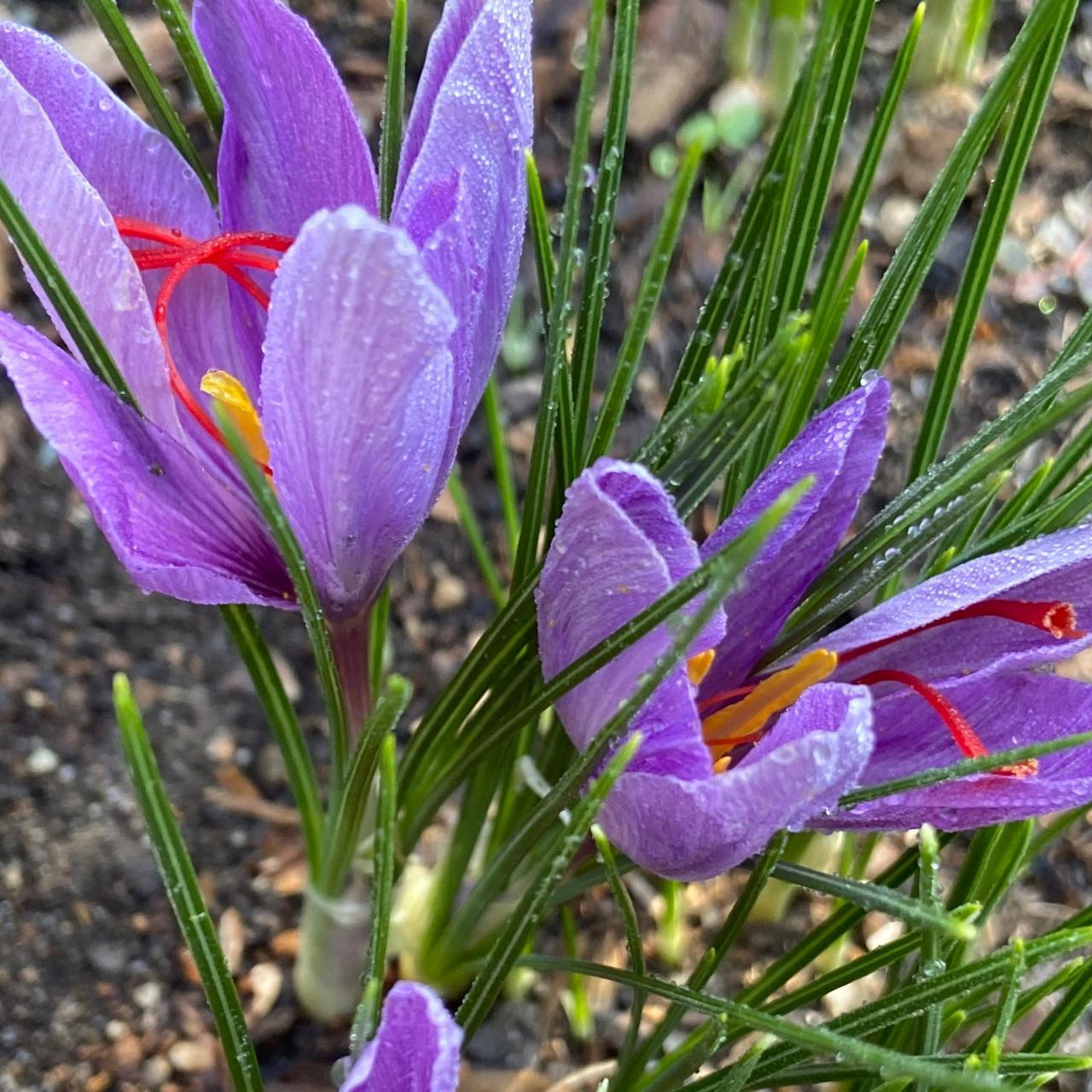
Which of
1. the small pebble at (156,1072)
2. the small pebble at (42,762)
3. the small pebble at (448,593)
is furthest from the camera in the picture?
the small pebble at (448,593)

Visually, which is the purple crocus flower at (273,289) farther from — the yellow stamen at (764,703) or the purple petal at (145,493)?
the yellow stamen at (764,703)

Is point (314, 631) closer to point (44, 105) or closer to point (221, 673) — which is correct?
point (44, 105)

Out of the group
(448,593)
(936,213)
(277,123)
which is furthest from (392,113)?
(448,593)

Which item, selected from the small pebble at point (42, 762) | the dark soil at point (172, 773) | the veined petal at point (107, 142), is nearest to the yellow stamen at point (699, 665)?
the veined petal at point (107, 142)

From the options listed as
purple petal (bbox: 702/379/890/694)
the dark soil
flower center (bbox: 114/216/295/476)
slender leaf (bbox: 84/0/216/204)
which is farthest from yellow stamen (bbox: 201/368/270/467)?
the dark soil

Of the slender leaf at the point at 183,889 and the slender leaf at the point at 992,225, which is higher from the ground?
the slender leaf at the point at 992,225

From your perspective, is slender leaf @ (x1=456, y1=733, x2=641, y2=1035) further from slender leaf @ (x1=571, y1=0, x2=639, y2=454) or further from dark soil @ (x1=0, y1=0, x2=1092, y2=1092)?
dark soil @ (x1=0, y1=0, x2=1092, y2=1092)

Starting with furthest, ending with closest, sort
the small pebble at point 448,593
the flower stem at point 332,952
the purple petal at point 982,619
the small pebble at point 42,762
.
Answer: the small pebble at point 448,593 → the small pebble at point 42,762 → the flower stem at point 332,952 → the purple petal at point 982,619

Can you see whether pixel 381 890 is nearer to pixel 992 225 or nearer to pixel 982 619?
pixel 982 619
